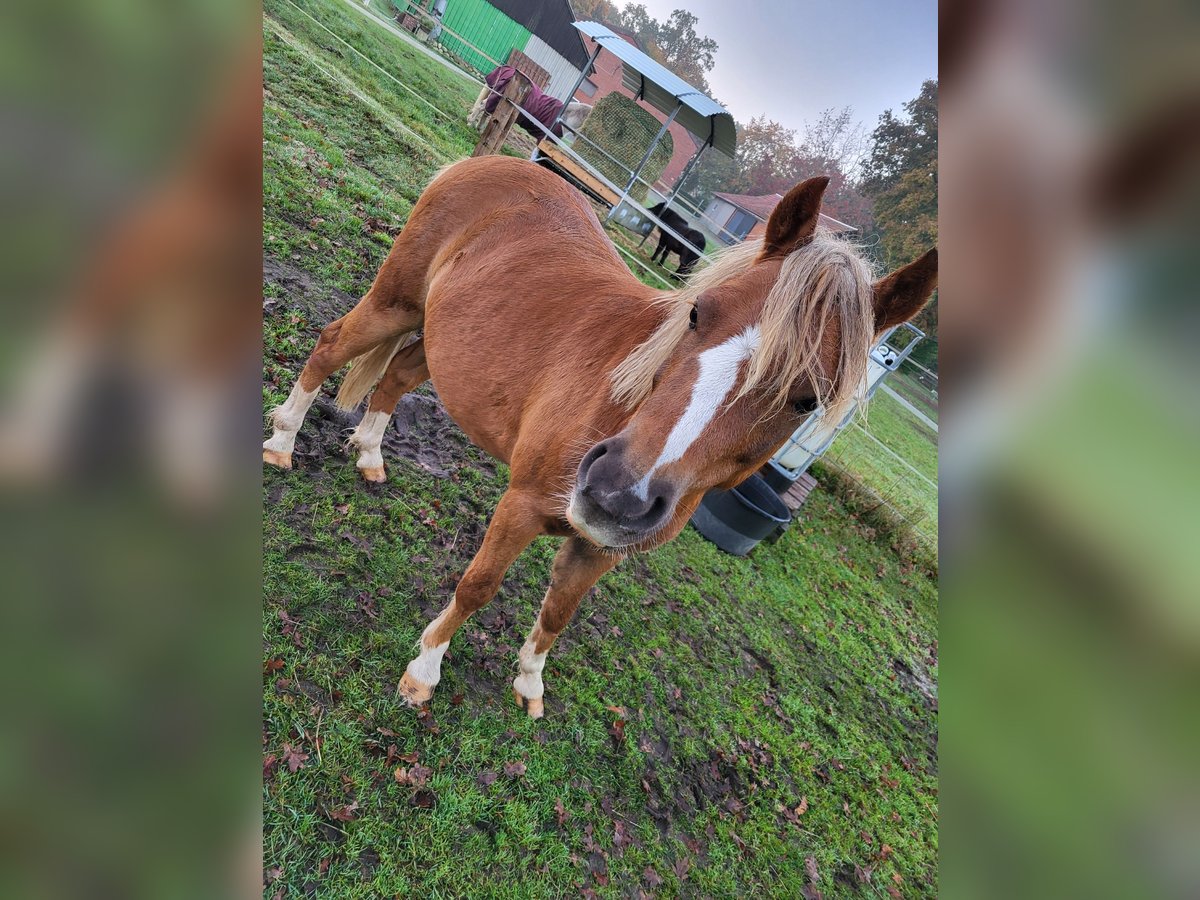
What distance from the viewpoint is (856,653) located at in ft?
19.6

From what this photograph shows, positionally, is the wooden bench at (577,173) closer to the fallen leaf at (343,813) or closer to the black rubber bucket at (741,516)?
the black rubber bucket at (741,516)

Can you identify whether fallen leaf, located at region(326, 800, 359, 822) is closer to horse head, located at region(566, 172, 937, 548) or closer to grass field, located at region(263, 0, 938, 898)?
grass field, located at region(263, 0, 938, 898)

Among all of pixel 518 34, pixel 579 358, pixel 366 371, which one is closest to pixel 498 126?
pixel 366 371

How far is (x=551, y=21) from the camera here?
3166 cm

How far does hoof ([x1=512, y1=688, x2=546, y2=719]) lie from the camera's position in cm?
318

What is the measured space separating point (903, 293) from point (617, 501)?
3.92ft

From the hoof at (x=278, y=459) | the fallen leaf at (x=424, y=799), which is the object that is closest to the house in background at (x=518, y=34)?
the hoof at (x=278, y=459)

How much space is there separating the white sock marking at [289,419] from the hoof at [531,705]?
1833 mm

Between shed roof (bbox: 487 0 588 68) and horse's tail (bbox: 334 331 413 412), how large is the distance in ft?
102

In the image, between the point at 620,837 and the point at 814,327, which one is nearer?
the point at 814,327

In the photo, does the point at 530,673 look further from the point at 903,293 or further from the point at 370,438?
the point at 903,293

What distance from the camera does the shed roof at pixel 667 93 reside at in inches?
465
